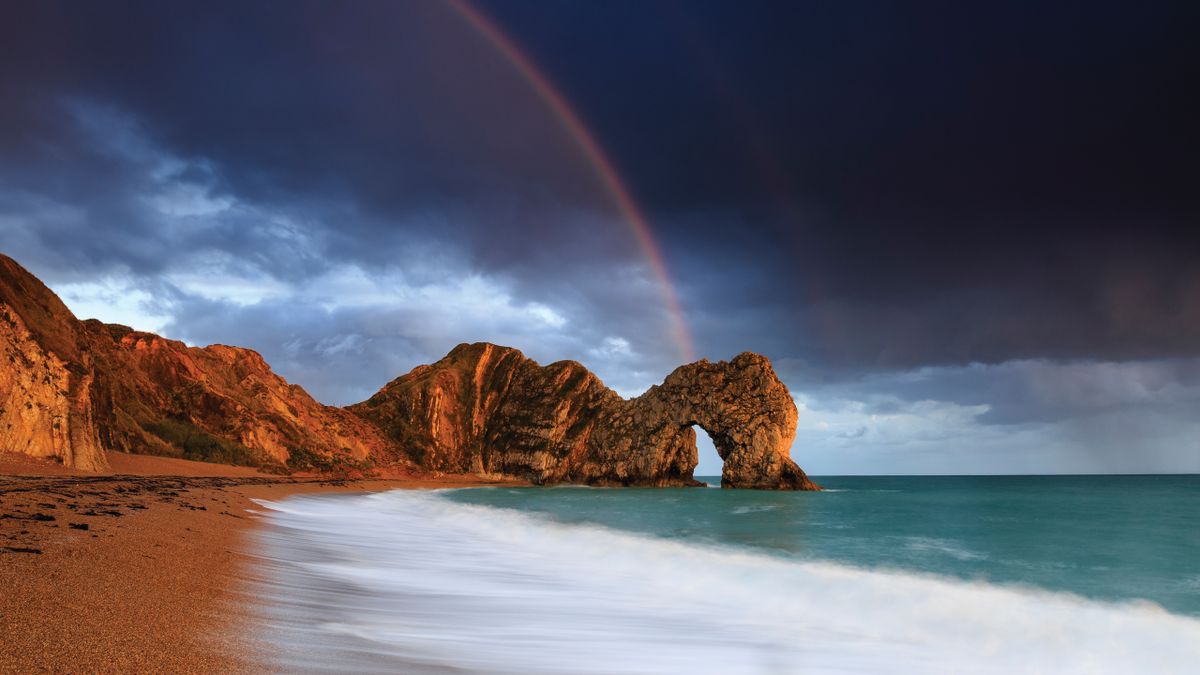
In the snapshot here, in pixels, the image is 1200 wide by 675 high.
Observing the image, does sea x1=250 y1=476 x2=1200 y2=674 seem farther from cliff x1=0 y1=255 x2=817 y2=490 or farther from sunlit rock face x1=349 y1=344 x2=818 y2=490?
sunlit rock face x1=349 y1=344 x2=818 y2=490

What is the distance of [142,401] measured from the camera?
→ 2283 inches

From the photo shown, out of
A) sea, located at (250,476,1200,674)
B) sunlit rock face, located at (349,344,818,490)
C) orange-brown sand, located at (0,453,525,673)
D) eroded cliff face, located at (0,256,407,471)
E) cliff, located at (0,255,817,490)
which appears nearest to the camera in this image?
orange-brown sand, located at (0,453,525,673)

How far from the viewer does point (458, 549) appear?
1642cm

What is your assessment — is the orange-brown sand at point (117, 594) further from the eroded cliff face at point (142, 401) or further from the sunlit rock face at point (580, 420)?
the sunlit rock face at point (580, 420)

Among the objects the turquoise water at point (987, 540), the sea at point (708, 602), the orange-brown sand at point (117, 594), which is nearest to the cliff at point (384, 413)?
the sea at point (708, 602)

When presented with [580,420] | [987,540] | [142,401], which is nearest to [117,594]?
[987,540]

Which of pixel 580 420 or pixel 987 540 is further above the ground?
pixel 580 420

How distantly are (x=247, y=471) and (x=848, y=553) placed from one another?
50.6 meters

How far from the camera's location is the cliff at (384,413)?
28.9 m

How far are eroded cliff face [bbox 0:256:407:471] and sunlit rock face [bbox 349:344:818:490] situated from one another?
11085 mm

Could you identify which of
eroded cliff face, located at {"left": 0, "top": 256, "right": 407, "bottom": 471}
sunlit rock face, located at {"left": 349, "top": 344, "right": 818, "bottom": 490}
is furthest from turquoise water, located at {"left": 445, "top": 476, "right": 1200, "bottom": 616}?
sunlit rock face, located at {"left": 349, "top": 344, "right": 818, "bottom": 490}

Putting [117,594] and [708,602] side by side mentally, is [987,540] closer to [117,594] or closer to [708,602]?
[708,602]

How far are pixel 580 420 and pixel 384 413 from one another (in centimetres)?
→ 3110

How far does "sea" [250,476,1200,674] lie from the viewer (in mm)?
6293
